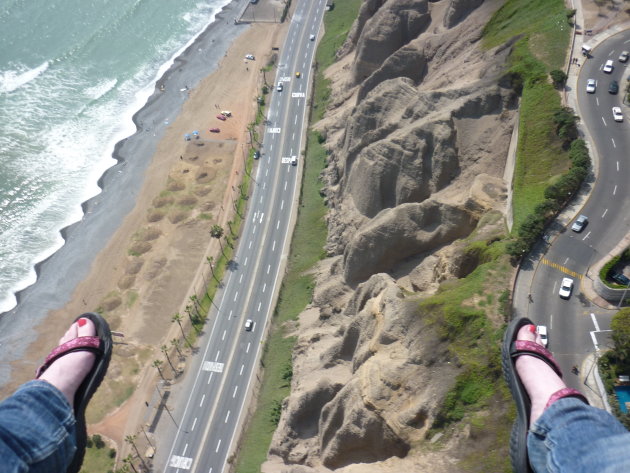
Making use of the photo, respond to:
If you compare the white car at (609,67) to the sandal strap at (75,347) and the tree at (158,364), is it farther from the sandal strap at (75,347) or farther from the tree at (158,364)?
the sandal strap at (75,347)

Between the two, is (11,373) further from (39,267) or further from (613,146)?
(613,146)

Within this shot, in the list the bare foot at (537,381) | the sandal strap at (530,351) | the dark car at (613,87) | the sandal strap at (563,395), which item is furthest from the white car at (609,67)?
the sandal strap at (563,395)

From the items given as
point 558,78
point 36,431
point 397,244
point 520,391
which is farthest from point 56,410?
point 558,78

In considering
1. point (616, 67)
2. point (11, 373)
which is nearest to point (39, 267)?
point (11, 373)

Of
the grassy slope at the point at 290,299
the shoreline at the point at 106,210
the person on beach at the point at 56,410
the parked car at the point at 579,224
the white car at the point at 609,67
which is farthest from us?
the shoreline at the point at 106,210

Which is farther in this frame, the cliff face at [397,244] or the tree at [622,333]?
the cliff face at [397,244]
